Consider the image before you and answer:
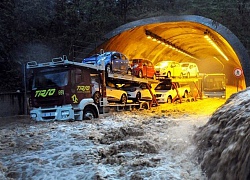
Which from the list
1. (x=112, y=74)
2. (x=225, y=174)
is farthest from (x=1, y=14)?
(x=225, y=174)

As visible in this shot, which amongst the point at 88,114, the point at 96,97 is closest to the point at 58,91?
the point at 88,114

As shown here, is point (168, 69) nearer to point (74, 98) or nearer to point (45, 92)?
point (74, 98)

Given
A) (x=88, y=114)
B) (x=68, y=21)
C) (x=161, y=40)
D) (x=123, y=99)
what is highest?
(x=68, y=21)

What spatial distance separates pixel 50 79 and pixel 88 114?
2285 mm

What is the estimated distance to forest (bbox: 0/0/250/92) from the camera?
18.0 m

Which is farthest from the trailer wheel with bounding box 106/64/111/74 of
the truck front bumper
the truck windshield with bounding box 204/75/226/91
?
the truck windshield with bounding box 204/75/226/91

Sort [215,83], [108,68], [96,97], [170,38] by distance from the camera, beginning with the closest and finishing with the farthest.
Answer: [96,97], [108,68], [170,38], [215,83]

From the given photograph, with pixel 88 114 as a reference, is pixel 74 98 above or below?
above

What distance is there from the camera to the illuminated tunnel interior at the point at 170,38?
774 inches

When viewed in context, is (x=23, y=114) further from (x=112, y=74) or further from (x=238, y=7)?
(x=238, y=7)

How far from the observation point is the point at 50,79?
12922 mm

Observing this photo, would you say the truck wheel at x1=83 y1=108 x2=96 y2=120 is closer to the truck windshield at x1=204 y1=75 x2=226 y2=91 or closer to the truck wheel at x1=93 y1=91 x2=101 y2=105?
the truck wheel at x1=93 y1=91 x2=101 y2=105

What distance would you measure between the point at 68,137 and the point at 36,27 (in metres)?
12.8

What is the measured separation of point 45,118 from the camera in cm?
1317
